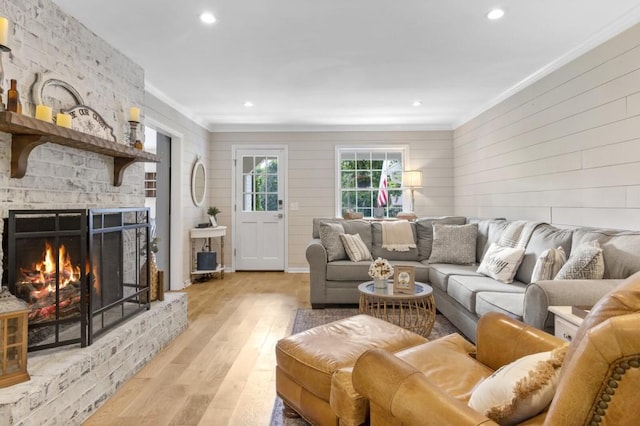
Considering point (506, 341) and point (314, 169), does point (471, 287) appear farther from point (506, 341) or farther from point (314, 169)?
point (314, 169)

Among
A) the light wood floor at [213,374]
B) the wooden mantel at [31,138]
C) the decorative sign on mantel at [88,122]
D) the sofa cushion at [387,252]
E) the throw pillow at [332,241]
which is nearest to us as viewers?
the wooden mantel at [31,138]

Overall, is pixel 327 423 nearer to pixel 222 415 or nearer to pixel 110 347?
pixel 222 415

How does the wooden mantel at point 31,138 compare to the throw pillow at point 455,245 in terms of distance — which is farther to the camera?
the throw pillow at point 455,245

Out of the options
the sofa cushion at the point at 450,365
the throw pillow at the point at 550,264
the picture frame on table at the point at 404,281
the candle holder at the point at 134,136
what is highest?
the candle holder at the point at 134,136

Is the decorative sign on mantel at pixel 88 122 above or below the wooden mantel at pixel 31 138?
above

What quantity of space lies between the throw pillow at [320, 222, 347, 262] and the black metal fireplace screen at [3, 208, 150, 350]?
→ 2.08m

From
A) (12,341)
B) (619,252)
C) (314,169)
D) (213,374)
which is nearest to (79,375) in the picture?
(12,341)

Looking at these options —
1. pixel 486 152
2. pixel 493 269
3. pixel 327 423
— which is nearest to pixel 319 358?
pixel 327 423

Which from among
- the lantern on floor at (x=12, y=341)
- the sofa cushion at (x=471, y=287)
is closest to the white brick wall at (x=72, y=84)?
the lantern on floor at (x=12, y=341)

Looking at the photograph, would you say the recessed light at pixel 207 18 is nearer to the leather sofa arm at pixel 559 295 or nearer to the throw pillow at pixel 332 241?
the throw pillow at pixel 332 241

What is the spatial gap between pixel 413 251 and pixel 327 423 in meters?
3.00

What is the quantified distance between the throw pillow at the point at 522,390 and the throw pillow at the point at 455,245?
9.76 ft

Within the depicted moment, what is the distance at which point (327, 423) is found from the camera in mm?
1590

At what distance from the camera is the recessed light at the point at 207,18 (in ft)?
8.18
